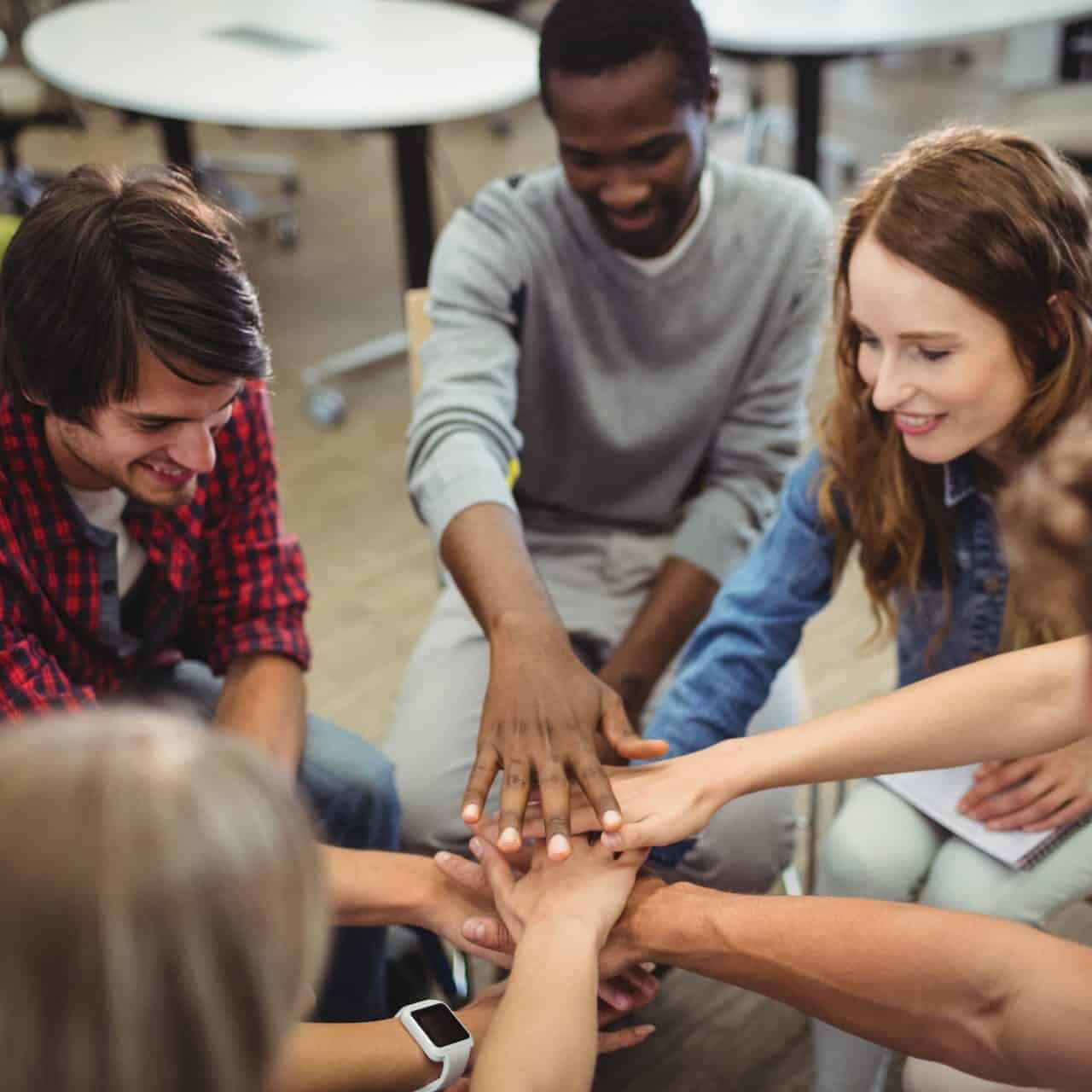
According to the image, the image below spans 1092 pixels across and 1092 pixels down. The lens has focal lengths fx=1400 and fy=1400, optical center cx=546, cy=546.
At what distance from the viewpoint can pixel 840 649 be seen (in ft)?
9.04

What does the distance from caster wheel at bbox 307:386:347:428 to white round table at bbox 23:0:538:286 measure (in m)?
0.37

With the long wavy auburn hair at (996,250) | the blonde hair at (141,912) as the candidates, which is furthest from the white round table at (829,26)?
the blonde hair at (141,912)

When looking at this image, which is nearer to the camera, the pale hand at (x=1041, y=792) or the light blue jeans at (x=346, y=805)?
the pale hand at (x=1041, y=792)

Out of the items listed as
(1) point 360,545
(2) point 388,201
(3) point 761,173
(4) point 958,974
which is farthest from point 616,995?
(2) point 388,201

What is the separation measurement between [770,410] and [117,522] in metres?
0.94

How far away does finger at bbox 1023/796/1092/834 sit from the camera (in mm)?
1498

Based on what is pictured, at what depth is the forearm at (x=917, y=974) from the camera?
1193mm

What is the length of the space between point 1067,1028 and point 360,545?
2.20 m

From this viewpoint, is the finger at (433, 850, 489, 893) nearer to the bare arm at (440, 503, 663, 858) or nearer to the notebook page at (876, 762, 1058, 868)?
the bare arm at (440, 503, 663, 858)

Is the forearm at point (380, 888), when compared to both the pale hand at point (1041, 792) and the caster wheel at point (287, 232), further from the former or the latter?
the caster wheel at point (287, 232)

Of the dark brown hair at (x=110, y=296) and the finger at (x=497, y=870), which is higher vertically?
the dark brown hair at (x=110, y=296)

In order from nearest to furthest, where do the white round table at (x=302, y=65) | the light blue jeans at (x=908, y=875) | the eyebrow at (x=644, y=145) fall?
1. the light blue jeans at (x=908, y=875)
2. the eyebrow at (x=644, y=145)
3. the white round table at (x=302, y=65)

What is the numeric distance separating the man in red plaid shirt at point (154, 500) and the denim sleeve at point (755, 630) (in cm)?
38

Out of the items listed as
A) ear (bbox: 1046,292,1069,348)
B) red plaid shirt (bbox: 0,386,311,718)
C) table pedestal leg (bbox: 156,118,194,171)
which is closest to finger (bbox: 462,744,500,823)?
red plaid shirt (bbox: 0,386,311,718)
